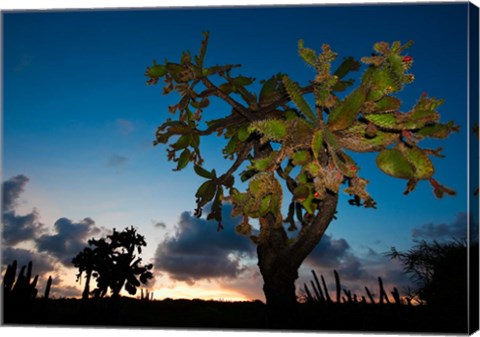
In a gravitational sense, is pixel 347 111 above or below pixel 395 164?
above

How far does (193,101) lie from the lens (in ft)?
19.0

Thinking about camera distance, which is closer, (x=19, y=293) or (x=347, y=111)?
(x=347, y=111)

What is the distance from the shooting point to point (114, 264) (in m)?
6.61

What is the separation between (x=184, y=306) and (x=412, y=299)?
7.53 feet

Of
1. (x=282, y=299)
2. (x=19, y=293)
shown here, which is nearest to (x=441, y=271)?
(x=282, y=299)

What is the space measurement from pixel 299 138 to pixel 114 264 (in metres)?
3.62

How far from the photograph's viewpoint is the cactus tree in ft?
12.0

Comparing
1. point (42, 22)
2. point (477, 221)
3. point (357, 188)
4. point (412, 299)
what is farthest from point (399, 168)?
point (42, 22)

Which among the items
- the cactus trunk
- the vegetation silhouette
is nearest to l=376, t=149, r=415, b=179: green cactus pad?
the cactus trunk

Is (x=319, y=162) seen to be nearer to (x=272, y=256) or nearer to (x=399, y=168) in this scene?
(x=399, y=168)

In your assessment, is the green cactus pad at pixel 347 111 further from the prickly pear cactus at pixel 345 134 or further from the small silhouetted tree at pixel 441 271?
the small silhouetted tree at pixel 441 271

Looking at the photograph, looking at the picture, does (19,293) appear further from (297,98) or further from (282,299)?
(297,98)

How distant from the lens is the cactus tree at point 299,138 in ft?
12.0

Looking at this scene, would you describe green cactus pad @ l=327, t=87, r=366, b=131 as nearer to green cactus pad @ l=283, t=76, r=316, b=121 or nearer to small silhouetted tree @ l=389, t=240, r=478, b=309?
green cactus pad @ l=283, t=76, r=316, b=121
